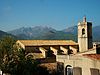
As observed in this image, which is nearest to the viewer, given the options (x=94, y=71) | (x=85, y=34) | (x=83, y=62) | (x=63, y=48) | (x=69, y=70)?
(x=94, y=71)

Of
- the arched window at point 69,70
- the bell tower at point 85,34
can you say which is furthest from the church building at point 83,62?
the bell tower at point 85,34

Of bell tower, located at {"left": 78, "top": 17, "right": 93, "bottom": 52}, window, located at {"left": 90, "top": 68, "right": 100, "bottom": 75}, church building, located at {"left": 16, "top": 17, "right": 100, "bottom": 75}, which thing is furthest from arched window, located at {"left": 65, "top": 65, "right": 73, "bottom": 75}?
bell tower, located at {"left": 78, "top": 17, "right": 93, "bottom": 52}

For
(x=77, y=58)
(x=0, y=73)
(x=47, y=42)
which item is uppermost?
(x=47, y=42)

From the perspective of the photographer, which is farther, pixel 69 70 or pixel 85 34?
pixel 85 34

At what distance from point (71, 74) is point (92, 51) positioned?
13.6 ft

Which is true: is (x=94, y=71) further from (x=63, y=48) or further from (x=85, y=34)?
(x=85, y=34)

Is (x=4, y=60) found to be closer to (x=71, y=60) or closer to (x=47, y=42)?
(x=71, y=60)

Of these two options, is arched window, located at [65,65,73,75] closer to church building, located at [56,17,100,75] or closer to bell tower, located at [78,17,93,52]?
church building, located at [56,17,100,75]

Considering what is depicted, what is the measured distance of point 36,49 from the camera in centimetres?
4156

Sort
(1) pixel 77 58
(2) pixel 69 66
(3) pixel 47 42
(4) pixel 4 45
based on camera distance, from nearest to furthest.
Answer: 1. (1) pixel 77 58
2. (2) pixel 69 66
3. (4) pixel 4 45
4. (3) pixel 47 42

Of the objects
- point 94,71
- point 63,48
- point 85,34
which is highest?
point 85,34

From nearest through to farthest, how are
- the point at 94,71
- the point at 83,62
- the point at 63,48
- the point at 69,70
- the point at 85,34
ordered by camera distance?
the point at 94,71, the point at 83,62, the point at 69,70, the point at 63,48, the point at 85,34

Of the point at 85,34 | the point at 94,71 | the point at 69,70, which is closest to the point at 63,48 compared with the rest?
the point at 85,34

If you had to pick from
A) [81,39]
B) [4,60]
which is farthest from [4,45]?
[81,39]
